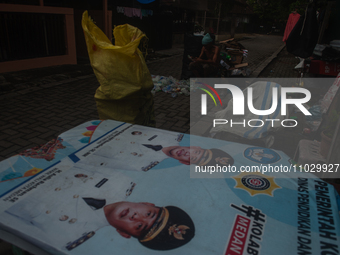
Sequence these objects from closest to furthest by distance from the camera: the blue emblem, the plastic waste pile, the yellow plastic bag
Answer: the blue emblem < the yellow plastic bag < the plastic waste pile

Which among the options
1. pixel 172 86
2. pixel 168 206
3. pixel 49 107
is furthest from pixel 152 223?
pixel 172 86

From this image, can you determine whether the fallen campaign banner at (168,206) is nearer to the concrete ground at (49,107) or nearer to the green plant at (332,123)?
the concrete ground at (49,107)

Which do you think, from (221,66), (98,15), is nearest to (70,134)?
(221,66)

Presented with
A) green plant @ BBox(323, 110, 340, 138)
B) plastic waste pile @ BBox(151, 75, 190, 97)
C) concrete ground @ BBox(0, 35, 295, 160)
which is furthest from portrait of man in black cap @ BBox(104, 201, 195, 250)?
plastic waste pile @ BBox(151, 75, 190, 97)

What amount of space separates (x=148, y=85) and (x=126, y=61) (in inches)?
17.6

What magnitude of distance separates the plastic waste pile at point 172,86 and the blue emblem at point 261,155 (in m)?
4.60

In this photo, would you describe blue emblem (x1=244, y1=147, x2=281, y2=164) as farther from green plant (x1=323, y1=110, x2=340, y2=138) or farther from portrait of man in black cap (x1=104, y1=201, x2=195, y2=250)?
green plant (x1=323, y1=110, x2=340, y2=138)

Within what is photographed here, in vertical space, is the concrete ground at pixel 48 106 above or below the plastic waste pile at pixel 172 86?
below

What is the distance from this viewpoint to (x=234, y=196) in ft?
5.12

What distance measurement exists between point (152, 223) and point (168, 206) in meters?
0.14

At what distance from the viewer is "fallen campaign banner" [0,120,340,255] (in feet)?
4.09

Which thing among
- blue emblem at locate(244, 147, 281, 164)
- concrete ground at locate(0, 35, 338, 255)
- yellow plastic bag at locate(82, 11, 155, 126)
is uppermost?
yellow plastic bag at locate(82, 11, 155, 126)

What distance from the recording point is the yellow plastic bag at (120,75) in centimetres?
283

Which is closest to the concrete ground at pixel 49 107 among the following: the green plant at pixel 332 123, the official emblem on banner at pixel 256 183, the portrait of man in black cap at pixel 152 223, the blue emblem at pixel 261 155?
the green plant at pixel 332 123
